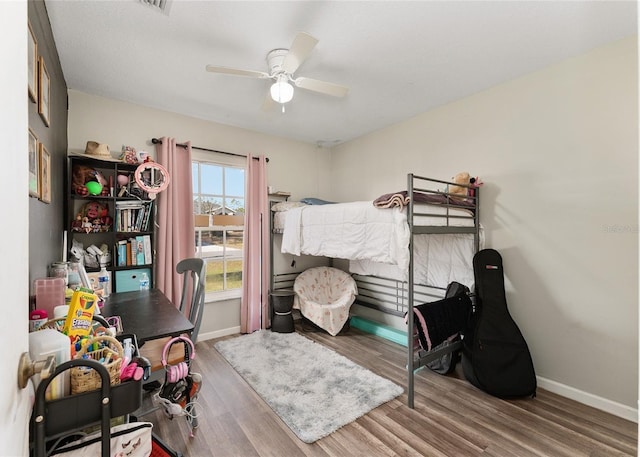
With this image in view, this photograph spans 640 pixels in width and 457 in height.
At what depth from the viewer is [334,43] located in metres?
1.98

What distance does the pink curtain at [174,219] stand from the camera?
2918 mm

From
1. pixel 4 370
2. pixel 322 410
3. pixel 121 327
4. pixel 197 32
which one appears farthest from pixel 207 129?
pixel 4 370

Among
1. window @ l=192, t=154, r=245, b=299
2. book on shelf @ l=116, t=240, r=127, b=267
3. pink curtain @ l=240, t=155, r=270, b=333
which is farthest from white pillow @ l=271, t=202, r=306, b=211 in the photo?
book on shelf @ l=116, t=240, r=127, b=267

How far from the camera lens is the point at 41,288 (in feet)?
4.17

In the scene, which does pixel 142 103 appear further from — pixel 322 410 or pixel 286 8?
pixel 322 410

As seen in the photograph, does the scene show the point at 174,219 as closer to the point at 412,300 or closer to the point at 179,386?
the point at 179,386

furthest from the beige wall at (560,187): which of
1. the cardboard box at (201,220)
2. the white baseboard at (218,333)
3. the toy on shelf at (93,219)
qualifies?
the white baseboard at (218,333)

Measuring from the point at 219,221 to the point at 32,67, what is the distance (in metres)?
2.24

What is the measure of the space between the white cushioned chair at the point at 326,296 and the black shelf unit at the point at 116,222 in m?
1.64

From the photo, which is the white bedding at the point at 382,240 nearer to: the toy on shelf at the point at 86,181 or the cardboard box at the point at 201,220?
the cardboard box at the point at 201,220

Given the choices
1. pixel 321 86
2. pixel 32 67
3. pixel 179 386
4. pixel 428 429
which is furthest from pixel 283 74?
pixel 428 429

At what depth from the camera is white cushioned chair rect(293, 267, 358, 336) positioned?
338cm

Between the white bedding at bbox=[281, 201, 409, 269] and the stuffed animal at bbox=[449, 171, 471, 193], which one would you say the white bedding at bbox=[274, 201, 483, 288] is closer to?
the white bedding at bbox=[281, 201, 409, 269]

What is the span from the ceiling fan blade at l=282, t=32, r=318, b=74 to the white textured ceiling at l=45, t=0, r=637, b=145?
8.6 inches
